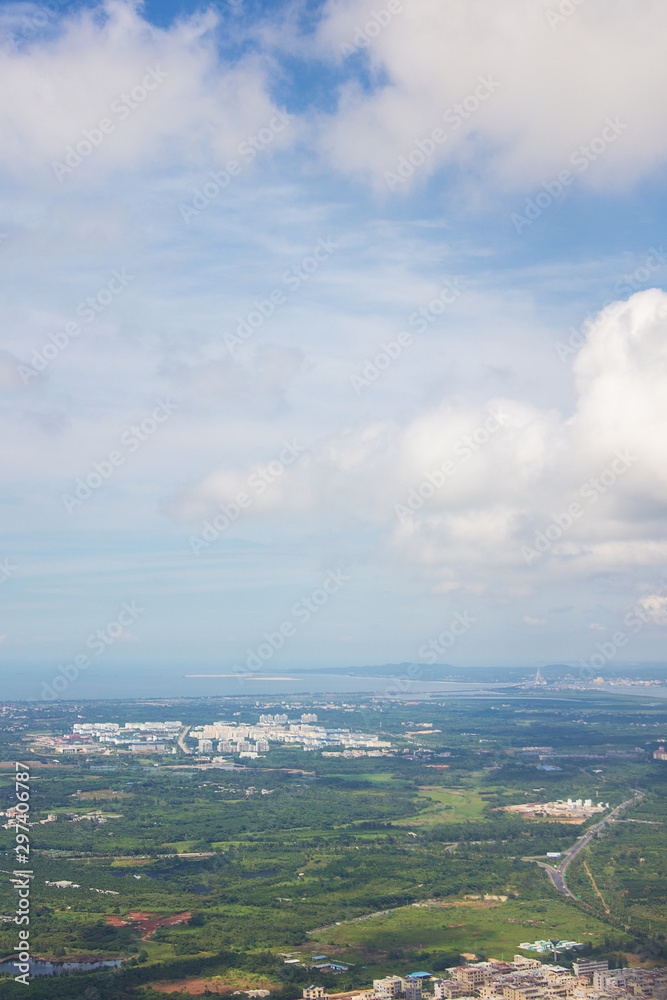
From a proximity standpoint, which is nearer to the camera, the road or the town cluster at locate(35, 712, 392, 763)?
the road

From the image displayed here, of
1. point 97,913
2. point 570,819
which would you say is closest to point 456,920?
point 97,913

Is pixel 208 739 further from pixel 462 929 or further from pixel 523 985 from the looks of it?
pixel 523 985

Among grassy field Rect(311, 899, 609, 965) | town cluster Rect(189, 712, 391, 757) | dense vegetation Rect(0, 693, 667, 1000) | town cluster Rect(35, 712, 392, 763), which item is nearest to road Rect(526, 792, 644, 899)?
dense vegetation Rect(0, 693, 667, 1000)

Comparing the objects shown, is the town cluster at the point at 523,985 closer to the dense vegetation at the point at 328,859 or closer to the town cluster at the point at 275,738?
the dense vegetation at the point at 328,859

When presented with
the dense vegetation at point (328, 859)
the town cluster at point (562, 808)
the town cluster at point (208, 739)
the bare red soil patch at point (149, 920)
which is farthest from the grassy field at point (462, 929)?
the town cluster at point (208, 739)

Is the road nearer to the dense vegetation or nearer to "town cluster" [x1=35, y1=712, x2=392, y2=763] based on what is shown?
the dense vegetation

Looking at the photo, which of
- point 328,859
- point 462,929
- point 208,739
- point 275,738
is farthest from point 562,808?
point 208,739

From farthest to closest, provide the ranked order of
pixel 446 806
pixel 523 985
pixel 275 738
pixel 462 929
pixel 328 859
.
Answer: pixel 275 738 < pixel 446 806 < pixel 328 859 < pixel 462 929 < pixel 523 985
